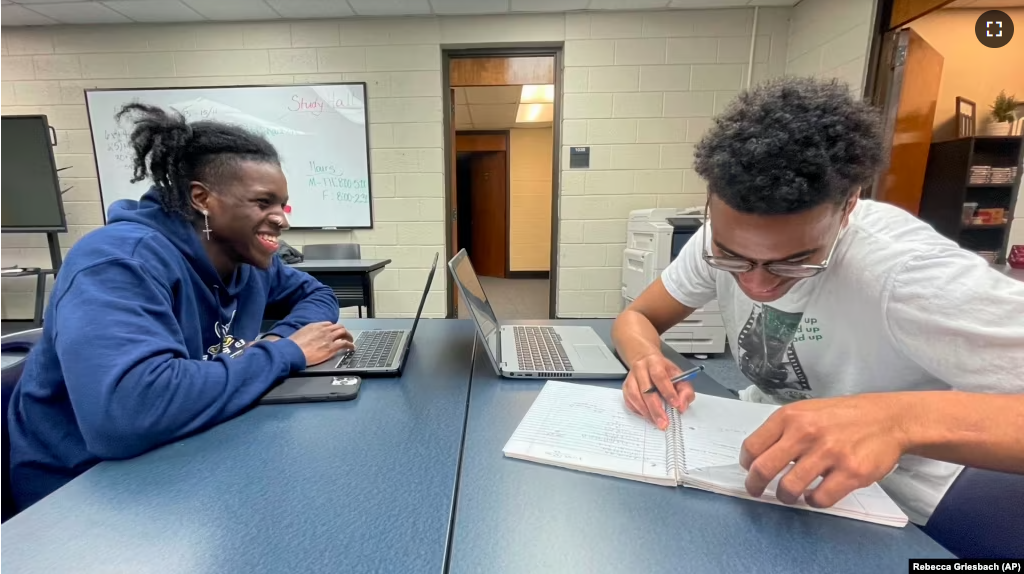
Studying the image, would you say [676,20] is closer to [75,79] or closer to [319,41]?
[319,41]

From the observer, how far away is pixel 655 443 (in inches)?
23.1

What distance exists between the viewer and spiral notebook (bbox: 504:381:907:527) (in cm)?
49

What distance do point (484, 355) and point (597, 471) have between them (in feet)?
1.63

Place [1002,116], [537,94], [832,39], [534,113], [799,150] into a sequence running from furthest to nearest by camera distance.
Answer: [534,113] < [537,94] < [1002,116] < [832,39] < [799,150]

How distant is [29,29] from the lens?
3.00 m

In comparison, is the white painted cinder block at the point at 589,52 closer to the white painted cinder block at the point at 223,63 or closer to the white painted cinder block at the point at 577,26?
the white painted cinder block at the point at 577,26

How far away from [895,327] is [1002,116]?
12.5 feet

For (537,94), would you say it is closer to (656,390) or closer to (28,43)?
(28,43)

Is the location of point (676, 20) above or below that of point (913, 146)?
above

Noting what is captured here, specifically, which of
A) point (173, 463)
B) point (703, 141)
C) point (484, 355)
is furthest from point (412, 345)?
point (703, 141)

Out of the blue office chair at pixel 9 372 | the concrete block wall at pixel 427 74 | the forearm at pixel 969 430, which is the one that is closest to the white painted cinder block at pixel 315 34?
the concrete block wall at pixel 427 74

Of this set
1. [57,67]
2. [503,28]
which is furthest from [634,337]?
[57,67]

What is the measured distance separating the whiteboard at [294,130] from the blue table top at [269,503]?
9.32 ft

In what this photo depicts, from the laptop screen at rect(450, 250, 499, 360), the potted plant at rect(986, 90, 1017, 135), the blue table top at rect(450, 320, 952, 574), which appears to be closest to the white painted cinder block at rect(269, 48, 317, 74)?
the laptop screen at rect(450, 250, 499, 360)
